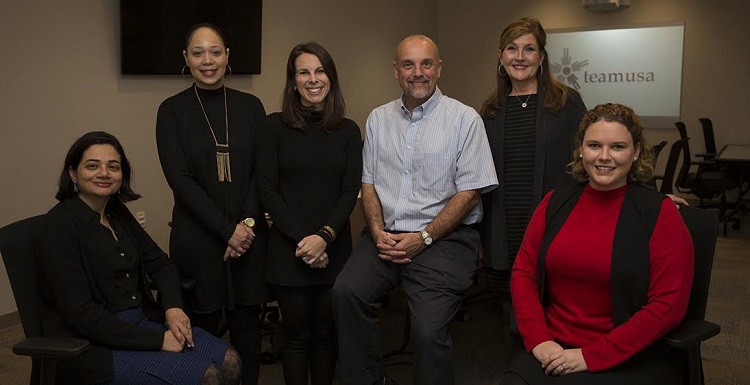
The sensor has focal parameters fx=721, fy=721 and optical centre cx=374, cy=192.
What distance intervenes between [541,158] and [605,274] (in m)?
0.69

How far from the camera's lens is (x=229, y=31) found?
5516mm

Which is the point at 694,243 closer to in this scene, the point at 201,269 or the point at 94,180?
the point at 201,269

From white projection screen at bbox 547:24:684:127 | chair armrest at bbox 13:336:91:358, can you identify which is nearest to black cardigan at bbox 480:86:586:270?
chair armrest at bbox 13:336:91:358

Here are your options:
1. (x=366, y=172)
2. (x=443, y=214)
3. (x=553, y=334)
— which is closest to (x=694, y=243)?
(x=553, y=334)

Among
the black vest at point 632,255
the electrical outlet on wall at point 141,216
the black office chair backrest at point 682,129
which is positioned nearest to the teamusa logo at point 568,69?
the black office chair backrest at point 682,129

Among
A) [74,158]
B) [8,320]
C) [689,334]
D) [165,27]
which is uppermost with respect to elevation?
[165,27]

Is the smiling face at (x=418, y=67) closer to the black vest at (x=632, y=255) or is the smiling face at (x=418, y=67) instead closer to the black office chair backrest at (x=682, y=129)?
the black vest at (x=632, y=255)

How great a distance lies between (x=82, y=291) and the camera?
212 cm

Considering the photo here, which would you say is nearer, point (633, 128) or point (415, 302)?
point (633, 128)

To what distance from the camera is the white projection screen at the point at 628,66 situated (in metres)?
9.06

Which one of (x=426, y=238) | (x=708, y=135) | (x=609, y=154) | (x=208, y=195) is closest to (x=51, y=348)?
(x=208, y=195)

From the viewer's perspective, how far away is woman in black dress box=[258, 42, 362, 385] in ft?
8.74

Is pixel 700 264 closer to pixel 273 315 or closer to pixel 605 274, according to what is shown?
pixel 605 274

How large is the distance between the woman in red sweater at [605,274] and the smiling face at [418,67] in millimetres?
671
